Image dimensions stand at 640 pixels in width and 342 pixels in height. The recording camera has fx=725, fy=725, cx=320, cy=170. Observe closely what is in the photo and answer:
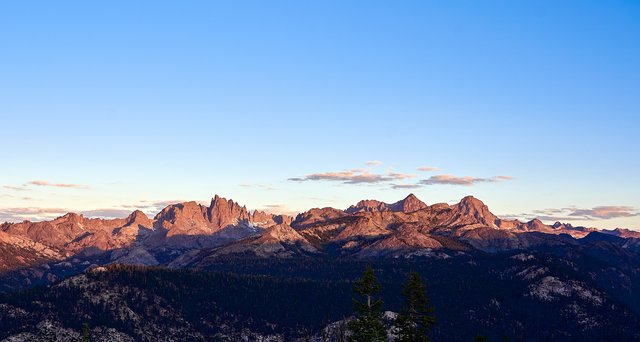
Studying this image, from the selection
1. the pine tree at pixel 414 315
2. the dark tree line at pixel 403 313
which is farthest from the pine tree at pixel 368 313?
the pine tree at pixel 414 315

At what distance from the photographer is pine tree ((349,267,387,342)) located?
132000mm

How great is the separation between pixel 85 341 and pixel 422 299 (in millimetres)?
86263

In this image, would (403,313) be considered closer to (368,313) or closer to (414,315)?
(414,315)

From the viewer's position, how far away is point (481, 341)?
162 metres

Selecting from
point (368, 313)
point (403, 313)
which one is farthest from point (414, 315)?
point (368, 313)

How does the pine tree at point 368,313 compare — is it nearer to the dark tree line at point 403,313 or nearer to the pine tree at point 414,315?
the dark tree line at point 403,313

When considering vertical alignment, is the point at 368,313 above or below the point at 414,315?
above

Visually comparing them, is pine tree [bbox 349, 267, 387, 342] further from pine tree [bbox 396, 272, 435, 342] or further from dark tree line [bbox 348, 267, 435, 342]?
pine tree [bbox 396, 272, 435, 342]

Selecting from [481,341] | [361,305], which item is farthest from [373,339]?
[481,341]

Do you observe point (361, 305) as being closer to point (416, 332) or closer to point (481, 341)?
point (416, 332)

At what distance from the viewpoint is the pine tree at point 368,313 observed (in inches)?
5197

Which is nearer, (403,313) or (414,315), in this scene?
(414,315)

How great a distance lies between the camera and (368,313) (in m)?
134

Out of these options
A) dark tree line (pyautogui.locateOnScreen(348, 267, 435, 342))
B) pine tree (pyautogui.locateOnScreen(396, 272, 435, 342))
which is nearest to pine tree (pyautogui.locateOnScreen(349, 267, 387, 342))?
dark tree line (pyautogui.locateOnScreen(348, 267, 435, 342))
